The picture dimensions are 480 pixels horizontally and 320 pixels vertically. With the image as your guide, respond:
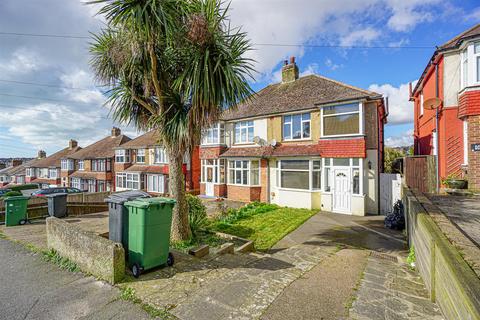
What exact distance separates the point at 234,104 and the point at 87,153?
34.5m

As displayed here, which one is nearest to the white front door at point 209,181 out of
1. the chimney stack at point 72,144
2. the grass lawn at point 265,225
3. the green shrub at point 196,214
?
the grass lawn at point 265,225

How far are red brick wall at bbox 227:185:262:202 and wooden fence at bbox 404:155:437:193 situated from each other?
27.0ft

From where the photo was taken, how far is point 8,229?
7891 mm

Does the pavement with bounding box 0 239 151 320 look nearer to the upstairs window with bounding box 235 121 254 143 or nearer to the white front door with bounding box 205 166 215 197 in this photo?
the upstairs window with bounding box 235 121 254 143

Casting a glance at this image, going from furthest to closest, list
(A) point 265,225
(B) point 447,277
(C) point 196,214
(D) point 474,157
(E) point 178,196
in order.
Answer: (A) point 265,225, (D) point 474,157, (C) point 196,214, (E) point 178,196, (B) point 447,277

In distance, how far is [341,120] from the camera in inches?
481

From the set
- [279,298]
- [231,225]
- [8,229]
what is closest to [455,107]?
[231,225]

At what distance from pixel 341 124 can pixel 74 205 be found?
14.8 metres

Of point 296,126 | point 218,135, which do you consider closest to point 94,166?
point 218,135

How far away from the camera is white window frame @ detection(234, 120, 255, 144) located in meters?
16.3

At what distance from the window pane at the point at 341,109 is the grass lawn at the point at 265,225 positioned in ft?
17.0

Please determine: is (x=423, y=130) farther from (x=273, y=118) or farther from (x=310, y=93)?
(x=273, y=118)

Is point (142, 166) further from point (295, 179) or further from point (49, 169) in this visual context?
point (49, 169)

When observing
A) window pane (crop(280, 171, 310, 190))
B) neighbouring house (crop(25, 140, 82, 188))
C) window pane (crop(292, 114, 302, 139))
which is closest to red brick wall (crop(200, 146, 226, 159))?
window pane (crop(280, 171, 310, 190))
